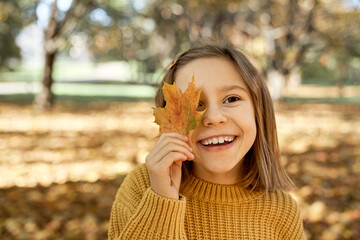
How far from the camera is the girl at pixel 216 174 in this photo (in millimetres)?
1419

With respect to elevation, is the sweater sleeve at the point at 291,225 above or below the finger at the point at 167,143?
below

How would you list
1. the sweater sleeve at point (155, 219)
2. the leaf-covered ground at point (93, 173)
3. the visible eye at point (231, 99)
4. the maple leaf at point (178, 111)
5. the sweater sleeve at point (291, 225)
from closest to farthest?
1. the maple leaf at point (178, 111)
2. the sweater sleeve at point (155, 219)
3. the visible eye at point (231, 99)
4. the sweater sleeve at point (291, 225)
5. the leaf-covered ground at point (93, 173)

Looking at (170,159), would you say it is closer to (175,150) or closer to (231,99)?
(175,150)

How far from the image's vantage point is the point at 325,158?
21.9 ft

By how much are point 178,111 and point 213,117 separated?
16cm

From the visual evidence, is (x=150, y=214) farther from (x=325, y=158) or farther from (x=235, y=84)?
(x=325, y=158)

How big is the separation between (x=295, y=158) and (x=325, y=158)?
26.0 inches

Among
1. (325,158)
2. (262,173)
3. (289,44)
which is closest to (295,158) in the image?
(325,158)

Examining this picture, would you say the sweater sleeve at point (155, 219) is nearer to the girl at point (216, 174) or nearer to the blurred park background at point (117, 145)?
the girl at point (216, 174)

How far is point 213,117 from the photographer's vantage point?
4.65 ft

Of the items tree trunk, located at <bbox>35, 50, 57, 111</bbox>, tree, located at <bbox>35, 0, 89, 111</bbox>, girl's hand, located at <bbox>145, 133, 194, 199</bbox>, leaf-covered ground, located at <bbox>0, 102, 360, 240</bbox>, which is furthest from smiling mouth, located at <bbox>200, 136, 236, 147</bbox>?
tree trunk, located at <bbox>35, 50, 57, 111</bbox>

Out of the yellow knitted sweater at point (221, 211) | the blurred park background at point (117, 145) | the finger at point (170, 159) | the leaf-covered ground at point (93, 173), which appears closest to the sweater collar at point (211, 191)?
the yellow knitted sweater at point (221, 211)

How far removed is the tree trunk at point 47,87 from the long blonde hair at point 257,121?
1172cm

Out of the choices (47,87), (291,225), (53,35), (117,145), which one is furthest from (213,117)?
(47,87)
